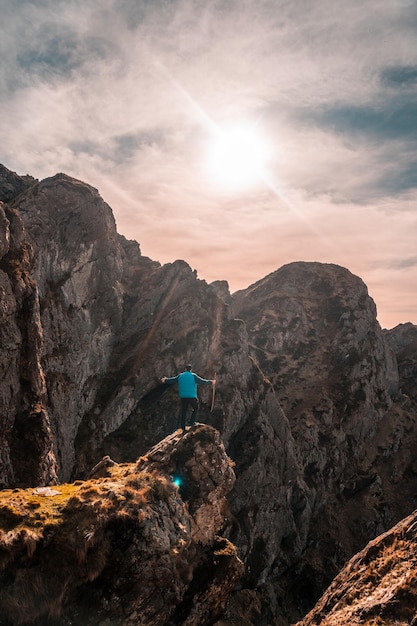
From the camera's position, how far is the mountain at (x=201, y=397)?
3369 cm

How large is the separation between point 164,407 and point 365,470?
175 feet

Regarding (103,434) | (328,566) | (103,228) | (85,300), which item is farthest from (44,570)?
(328,566)

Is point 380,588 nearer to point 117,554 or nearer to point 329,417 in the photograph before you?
point 117,554

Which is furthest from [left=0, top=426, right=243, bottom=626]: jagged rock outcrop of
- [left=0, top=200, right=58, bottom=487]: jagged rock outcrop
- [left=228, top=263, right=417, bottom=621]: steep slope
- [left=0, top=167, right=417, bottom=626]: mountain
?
[left=228, top=263, right=417, bottom=621]: steep slope

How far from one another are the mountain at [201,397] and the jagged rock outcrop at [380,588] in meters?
21.0

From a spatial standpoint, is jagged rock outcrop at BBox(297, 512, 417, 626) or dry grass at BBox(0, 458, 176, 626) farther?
jagged rock outcrop at BBox(297, 512, 417, 626)

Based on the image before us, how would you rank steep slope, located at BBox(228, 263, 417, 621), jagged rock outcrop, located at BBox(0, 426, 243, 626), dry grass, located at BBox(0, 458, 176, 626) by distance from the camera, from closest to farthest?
dry grass, located at BBox(0, 458, 176, 626), jagged rock outcrop, located at BBox(0, 426, 243, 626), steep slope, located at BBox(228, 263, 417, 621)

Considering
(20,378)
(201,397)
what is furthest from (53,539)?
(201,397)

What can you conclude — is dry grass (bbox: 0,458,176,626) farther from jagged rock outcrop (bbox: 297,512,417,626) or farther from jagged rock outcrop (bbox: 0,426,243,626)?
jagged rock outcrop (bbox: 297,512,417,626)

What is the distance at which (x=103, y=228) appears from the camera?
213 feet

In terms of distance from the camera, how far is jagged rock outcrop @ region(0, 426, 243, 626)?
10.2 meters

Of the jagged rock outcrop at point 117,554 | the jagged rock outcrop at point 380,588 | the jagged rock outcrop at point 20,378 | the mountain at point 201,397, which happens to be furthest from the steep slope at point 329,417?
the jagged rock outcrop at point 117,554

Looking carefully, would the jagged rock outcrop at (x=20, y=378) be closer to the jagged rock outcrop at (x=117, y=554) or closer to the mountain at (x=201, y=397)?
the mountain at (x=201, y=397)

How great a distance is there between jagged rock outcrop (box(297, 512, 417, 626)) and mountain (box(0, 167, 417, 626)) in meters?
21.0
